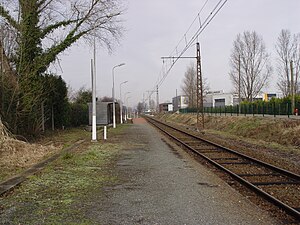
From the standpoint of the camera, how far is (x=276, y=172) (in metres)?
10.4

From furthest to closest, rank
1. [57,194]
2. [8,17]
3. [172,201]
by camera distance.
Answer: [8,17] < [57,194] < [172,201]

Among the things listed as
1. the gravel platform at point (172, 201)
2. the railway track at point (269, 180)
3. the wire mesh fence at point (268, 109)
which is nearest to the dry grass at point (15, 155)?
the gravel platform at point (172, 201)

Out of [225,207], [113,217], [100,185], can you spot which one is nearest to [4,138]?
[100,185]

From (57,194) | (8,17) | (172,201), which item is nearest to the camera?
(172,201)

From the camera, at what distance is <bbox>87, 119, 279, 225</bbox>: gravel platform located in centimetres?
565

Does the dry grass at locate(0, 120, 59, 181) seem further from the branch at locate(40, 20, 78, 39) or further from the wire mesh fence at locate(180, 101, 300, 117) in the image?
the wire mesh fence at locate(180, 101, 300, 117)

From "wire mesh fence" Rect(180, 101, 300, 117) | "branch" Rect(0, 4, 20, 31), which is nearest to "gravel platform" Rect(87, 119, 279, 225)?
"branch" Rect(0, 4, 20, 31)

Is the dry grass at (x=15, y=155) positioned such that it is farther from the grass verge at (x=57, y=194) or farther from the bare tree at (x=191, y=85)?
the bare tree at (x=191, y=85)

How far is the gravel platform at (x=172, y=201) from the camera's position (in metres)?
5.65

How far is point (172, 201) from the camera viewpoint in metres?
6.82

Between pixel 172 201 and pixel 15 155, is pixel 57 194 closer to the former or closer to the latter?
pixel 172 201

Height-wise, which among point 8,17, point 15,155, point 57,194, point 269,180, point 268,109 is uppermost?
point 8,17

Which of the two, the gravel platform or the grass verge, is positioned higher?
the grass verge

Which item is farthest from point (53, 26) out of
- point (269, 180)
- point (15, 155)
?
point (269, 180)
